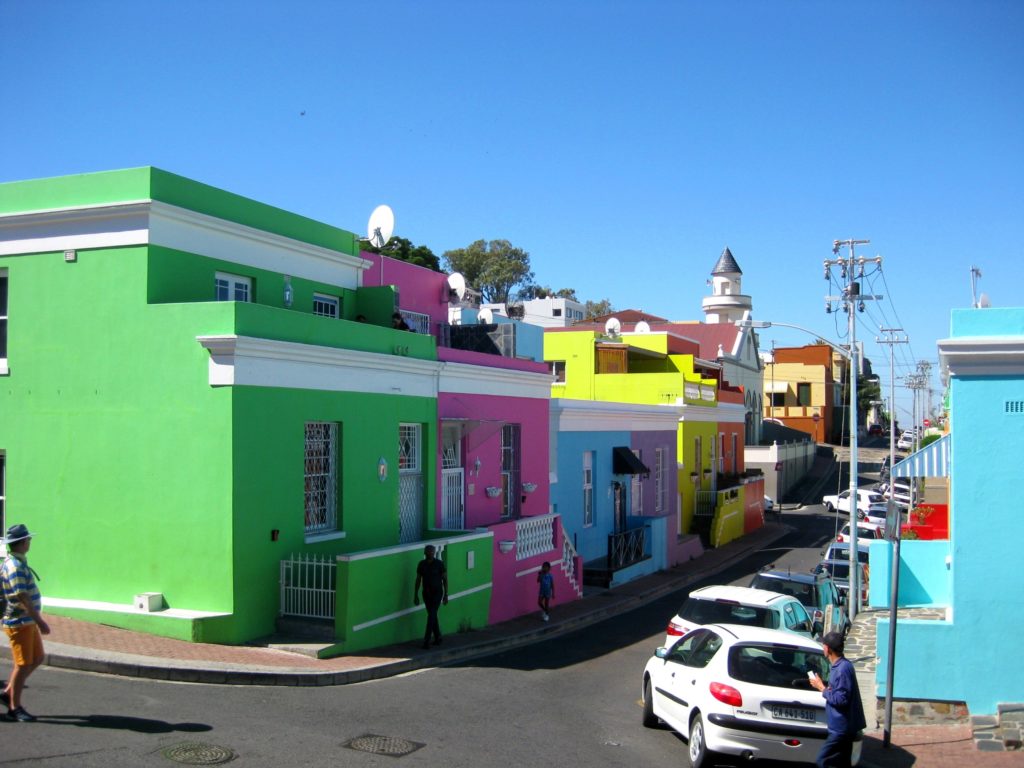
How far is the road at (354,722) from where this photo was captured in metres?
8.33

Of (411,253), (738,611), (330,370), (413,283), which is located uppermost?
(411,253)

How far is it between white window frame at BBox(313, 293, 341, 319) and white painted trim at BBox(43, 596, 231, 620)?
7.08m

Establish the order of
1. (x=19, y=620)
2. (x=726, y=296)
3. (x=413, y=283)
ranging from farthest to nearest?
(x=726, y=296), (x=413, y=283), (x=19, y=620)

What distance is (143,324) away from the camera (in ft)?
45.4

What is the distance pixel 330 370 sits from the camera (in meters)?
15.0

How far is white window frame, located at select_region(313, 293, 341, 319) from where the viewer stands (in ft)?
62.5

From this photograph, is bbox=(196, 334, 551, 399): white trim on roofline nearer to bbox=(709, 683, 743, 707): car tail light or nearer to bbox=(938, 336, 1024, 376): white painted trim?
bbox=(709, 683, 743, 707): car tail light

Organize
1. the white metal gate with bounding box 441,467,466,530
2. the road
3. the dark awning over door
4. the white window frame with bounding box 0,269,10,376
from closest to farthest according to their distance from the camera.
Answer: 1. the road
2. the white window frame with bounding box 0,269,10,376
3. the white metal gate with bounding box 441,467,466,530
4. the dark awning over door

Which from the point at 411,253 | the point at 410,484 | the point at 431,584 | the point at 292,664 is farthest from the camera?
the point at 411,253

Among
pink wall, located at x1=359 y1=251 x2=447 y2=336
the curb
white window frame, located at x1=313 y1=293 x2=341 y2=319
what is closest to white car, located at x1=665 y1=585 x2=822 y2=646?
the curb

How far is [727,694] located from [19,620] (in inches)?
254

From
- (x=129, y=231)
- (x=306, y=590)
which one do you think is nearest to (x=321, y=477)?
(x=306, y=590)

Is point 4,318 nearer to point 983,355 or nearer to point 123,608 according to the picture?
point 123,608

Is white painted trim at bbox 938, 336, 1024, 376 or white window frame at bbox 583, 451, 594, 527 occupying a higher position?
white painted trim at bbox 938, 336, 1024, 376
